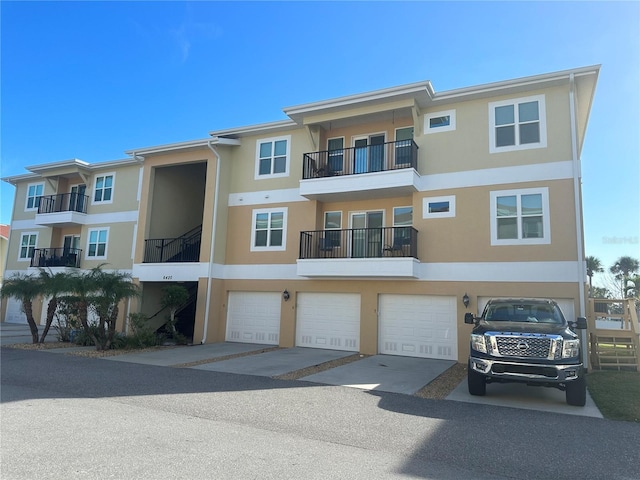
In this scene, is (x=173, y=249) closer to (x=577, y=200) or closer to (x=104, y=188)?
(x=104, y=188)

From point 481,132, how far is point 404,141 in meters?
2.52

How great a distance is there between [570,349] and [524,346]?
78 cm

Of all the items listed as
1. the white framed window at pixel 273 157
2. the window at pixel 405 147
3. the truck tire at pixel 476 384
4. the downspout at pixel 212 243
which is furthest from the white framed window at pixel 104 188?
the truck tire at pixel 476 384

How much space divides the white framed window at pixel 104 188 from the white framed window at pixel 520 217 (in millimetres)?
18677

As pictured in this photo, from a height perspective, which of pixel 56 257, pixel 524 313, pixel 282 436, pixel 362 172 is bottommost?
pixel 282 436

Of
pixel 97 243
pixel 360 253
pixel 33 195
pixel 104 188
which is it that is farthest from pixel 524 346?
pixel 33 195

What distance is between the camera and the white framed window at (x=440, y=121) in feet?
47.3

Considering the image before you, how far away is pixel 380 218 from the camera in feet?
51.2

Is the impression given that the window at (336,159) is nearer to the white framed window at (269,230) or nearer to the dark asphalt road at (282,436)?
the white framed window at (269,230)

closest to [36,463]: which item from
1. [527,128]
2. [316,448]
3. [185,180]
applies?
[316,448]

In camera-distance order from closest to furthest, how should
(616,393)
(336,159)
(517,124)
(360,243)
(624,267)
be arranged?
1. (616,393)
2. (517,124)
3. (360,243)
4. (336,159)
5. (624,267)

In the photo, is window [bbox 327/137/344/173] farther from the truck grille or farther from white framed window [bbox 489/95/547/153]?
the truck grille

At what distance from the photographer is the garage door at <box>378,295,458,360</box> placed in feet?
44.5

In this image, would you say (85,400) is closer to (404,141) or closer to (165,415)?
(165,415)
